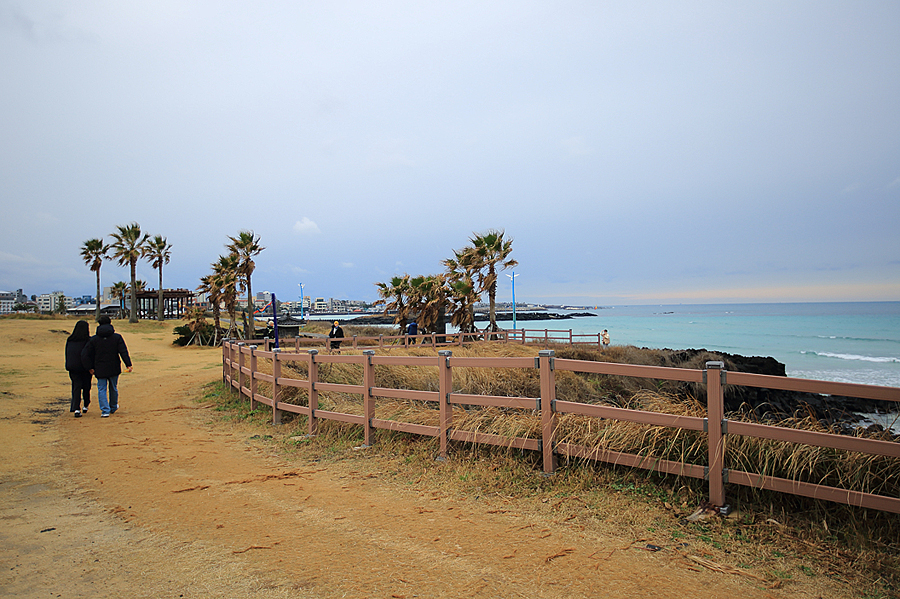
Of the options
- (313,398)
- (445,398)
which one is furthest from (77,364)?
(445,398)

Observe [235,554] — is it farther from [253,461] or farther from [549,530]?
[253,461]

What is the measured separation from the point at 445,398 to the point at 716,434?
297 centimetres

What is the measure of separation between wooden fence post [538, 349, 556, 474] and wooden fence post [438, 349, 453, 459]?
1223 mm

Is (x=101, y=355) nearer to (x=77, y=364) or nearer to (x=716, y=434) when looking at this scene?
(x=77, y=364)

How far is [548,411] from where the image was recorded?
571cm

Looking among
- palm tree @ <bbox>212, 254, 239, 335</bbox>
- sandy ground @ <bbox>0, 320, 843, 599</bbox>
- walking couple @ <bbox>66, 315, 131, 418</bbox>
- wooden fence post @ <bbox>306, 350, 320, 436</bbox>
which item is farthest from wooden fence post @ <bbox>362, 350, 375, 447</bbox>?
Result: palm tree @ <bbox>212, 254, 239, 335</bbox>

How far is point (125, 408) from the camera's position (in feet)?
39.2

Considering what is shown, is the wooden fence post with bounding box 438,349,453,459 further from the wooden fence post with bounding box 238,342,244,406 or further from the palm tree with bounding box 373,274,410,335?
the palm tree with bounding box 373,274,410,335

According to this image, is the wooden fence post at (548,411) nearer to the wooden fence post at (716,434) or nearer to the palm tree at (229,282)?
the wooden fence post at (716,434)

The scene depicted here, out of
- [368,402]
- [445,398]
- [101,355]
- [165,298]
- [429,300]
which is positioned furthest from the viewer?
[165,298]

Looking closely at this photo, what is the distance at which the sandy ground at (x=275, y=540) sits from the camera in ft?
11.9

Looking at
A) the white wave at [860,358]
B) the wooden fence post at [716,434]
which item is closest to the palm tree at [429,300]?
the wooden fence post at [716,434]

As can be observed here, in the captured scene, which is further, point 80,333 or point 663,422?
point 80,333

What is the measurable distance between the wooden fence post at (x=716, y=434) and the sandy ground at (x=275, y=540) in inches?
35.9
